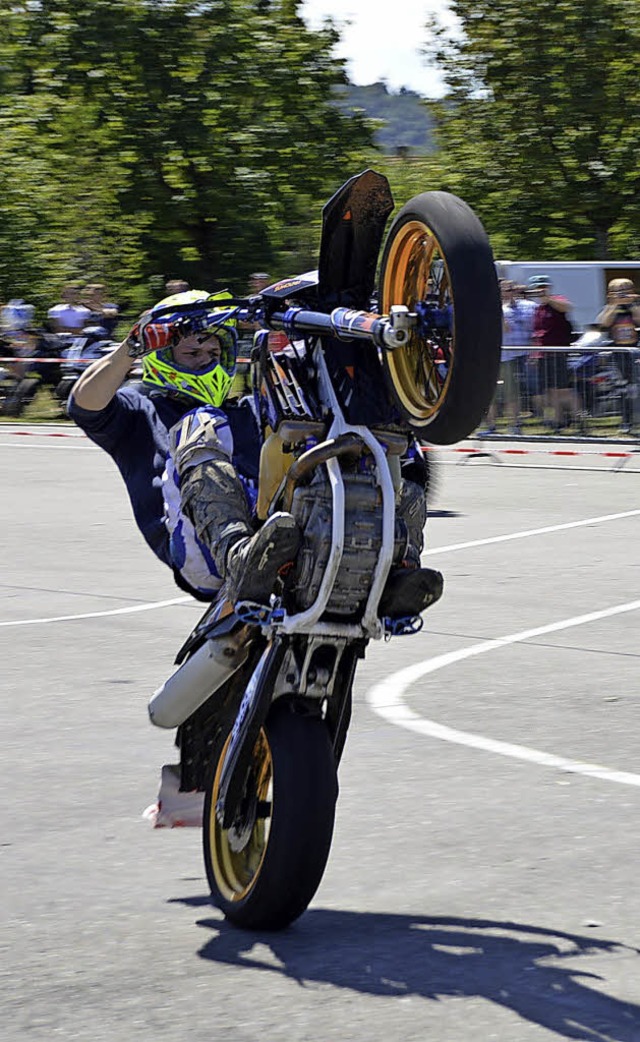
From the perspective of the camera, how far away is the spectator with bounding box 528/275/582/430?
20297 millimetres

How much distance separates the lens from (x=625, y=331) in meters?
20.4

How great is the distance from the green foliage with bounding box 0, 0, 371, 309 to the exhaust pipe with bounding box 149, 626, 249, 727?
31.5 m

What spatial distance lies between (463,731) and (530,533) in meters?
6.47

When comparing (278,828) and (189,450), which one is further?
(189,450)

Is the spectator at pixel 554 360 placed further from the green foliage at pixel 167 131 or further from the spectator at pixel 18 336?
the green foliage at pixel 167 131

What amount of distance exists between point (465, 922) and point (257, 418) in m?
1.49

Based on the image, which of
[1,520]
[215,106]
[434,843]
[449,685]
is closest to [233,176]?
[215,106]

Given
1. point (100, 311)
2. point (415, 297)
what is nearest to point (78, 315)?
point (100, 311)

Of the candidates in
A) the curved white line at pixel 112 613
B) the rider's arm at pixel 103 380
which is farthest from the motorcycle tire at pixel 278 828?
the curved white line at pixel 112 613

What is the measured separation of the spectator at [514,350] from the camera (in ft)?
67.8

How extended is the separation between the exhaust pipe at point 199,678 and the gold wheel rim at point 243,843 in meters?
0.28

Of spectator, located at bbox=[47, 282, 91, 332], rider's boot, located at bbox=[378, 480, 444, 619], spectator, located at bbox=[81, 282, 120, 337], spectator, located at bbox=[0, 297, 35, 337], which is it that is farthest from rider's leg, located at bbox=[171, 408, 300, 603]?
spectator, located at bbox=[0, 297, 35, 337]

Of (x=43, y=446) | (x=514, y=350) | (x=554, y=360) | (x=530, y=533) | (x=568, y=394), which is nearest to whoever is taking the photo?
(x=530, y=533)

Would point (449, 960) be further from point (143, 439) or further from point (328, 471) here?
point (143, 439)
